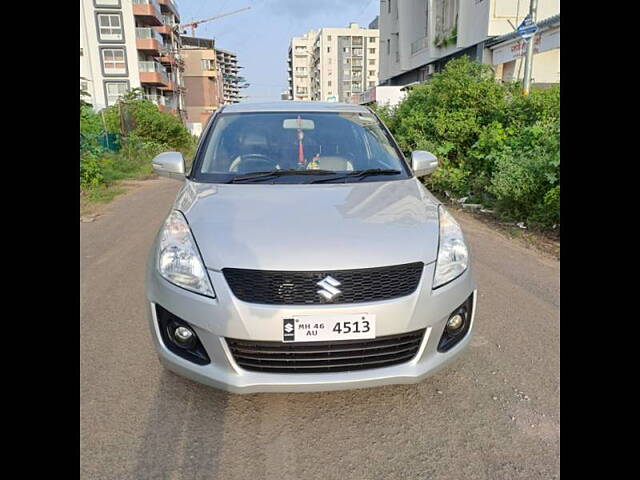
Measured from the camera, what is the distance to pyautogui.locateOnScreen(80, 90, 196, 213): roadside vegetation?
9.24 m

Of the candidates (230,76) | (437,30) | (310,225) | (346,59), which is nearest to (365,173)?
(310,225)

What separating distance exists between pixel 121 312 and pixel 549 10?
20.3 m

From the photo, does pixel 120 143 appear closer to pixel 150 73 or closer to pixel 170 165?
pixel 170 165

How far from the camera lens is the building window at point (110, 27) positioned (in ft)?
122

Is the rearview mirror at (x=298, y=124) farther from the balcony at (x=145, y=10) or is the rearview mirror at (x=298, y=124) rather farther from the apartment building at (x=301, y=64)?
the apartment building at (x=301, y=64)

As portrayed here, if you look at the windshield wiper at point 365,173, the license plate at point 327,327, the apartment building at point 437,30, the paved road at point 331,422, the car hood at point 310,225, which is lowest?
the paved road at point 331,422

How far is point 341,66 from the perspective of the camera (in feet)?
306

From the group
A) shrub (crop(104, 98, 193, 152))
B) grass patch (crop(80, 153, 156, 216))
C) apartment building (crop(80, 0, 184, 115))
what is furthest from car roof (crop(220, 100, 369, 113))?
apartment building (crop(80, 0, 184, 115))

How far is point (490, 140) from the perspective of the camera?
6988 mm

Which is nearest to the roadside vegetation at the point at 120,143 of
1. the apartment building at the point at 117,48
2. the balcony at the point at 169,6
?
the apartment building at the point at 117,48

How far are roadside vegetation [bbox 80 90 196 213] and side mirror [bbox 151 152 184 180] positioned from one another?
581 centimetres

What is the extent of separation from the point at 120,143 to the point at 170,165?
14.4 m

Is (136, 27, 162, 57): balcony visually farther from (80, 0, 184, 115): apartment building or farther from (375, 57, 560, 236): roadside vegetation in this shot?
(375, 57, 560, 236): roadside vegetation

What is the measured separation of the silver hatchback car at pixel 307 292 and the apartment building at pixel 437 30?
17841 millimetres
